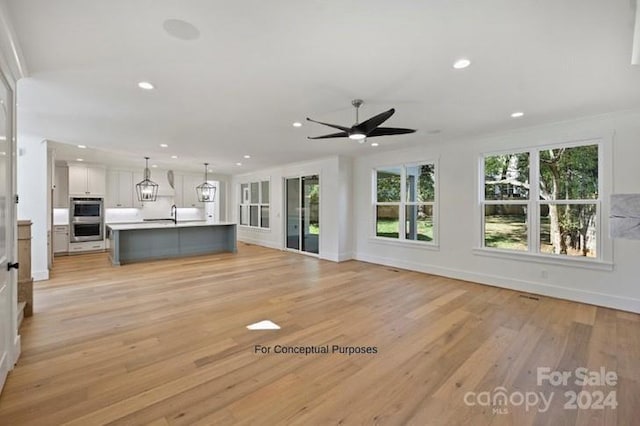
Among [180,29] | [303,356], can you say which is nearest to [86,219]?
[180,29]

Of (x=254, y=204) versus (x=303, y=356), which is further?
(x=254, y=204)

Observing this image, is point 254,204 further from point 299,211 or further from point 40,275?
point 40,275

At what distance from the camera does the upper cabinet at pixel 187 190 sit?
9.77 m

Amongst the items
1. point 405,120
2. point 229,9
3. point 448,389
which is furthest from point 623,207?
point 229,9

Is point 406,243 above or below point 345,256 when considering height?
above

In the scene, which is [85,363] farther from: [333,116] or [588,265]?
[588,265]

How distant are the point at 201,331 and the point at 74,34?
279cm

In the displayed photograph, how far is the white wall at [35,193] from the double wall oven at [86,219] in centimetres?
273

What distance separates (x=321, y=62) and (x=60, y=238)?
333 inches

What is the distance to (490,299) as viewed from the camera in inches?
164

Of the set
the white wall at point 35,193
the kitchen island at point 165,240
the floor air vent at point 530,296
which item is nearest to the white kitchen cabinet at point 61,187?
the kitchen island at point 165,240

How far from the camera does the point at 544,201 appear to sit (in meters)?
4.45

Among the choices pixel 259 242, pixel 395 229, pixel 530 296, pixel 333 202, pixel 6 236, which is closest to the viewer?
pixel 6 236

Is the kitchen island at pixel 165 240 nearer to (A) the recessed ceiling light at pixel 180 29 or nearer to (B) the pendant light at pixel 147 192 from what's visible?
(B) the pendant light at pixel 147 192
